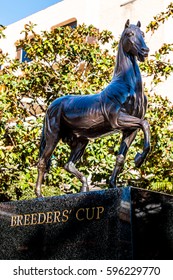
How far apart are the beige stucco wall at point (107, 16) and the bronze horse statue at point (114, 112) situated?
47.7 ft

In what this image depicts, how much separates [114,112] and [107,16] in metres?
20.5

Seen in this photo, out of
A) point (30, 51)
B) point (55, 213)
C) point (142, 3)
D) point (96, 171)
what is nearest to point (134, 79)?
point (55, 213)

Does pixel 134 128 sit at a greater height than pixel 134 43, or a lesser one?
lesser

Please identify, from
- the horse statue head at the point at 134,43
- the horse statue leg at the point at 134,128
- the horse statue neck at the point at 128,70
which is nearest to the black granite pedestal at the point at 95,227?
the horse statue leg at the point at 134,128

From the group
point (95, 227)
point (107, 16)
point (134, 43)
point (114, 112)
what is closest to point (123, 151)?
point (114, 112)

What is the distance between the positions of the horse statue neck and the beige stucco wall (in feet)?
48.3

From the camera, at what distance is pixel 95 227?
19.6 ft

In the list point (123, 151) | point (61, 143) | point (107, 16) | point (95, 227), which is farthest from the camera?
point (107, 16)

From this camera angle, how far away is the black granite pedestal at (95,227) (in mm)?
5648

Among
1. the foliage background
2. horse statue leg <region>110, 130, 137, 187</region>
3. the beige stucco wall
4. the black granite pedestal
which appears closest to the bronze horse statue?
horse statue leg <region>110, 130, 137, 187</region>

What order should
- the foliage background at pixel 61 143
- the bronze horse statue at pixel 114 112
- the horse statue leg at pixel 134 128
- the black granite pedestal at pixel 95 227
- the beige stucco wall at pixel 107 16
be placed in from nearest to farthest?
the black granite pedestal at pixel 95 227 < the horse statue leg at pixel 134 128 < the bronze horse statue at pixel 114 112 < the foliage background at pixel 61 143 < the beige stucco wall at pixel 107 16

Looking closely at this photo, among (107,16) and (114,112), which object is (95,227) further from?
(107,16)

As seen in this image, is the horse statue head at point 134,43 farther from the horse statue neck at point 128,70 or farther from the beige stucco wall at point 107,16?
the beige stucco wall at point 107,16

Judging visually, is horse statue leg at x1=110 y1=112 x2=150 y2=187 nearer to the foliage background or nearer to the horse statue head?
the horse statue head
